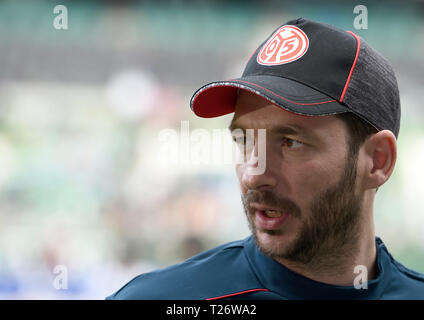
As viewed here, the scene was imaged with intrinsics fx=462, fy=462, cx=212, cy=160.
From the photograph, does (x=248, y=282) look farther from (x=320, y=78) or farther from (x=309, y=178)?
(x=320, y=78)

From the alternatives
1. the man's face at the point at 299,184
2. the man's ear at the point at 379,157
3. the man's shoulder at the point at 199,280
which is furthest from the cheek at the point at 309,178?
the man's shoulder at the point at 199,280

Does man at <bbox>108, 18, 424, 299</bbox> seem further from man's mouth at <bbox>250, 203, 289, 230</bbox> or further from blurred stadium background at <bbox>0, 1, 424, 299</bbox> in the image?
blurred stadium background at <bbox>0, 1, 424, 299</bbox>

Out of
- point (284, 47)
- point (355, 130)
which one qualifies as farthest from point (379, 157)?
point (284, 47)

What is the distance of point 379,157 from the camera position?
3.27 ft

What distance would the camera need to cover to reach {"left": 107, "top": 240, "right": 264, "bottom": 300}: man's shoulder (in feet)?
3.26

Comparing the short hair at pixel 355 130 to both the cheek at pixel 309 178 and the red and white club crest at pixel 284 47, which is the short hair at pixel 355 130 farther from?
the red and white club crest at pixel 284 47

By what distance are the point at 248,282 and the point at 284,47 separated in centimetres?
51

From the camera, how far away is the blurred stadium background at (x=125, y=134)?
2752 mm

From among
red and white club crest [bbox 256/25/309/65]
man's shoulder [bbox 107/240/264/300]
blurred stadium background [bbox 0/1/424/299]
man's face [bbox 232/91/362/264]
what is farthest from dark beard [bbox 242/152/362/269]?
blurred stadium background [bbox 0/1/424/299]

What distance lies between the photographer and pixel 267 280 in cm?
98

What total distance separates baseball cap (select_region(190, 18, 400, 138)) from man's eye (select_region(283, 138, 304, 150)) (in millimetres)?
77

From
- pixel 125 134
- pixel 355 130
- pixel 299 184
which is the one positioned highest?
pixel 355 130

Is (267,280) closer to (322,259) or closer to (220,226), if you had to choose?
(322,259)

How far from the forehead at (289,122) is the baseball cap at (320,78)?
34mm
